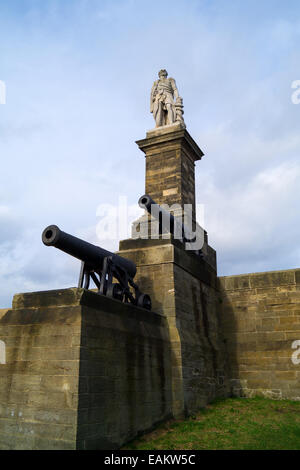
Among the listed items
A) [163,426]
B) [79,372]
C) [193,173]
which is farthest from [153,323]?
[193,173]

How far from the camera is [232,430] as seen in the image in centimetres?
851

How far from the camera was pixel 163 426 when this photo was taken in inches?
341

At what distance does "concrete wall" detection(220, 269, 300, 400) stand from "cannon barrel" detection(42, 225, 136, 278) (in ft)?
17.4

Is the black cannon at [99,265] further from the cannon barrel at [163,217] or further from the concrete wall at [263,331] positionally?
the concrete wall at [263,331]

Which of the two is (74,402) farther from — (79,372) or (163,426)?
(163,426)

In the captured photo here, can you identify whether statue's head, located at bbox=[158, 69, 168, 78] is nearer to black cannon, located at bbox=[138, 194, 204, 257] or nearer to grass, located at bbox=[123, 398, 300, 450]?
black cannon, located at bbox=[138, 194, 204, 257]

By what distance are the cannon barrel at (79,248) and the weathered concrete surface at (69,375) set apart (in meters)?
1.03

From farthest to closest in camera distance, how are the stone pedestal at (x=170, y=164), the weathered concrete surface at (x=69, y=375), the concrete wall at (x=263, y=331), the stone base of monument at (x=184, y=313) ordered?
1. the stone pedestal at (x=170, y=164)
2. the concrete wall at (x=263, y=331)
3. the stone base of monument at (x=184, y=313)
4. the weathered concrete surface at (x=69, y=375)

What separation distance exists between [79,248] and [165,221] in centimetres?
352

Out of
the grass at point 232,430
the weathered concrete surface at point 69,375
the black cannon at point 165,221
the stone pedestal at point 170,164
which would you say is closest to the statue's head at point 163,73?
the stone pedestal at point 170,164

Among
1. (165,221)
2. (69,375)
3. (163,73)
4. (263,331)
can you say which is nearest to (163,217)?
(165,221)

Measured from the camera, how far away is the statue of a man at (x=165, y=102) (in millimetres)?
14391

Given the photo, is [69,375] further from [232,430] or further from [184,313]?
[184,313]

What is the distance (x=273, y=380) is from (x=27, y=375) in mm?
8114
